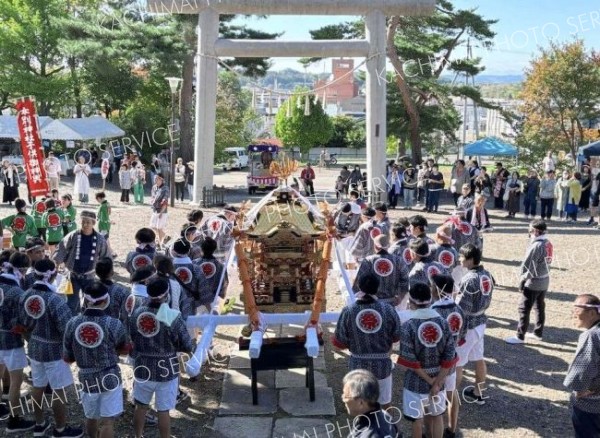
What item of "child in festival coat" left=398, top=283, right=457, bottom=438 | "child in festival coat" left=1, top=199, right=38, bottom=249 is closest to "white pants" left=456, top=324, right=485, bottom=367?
"child in festival coat" left=398, top=283, right=457, bottom=438

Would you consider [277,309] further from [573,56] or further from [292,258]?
[573,56]

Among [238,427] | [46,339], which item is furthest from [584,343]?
[46,339]

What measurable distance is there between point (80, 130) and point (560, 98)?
63.6 feet

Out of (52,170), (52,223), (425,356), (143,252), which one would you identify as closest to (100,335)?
(143,252)

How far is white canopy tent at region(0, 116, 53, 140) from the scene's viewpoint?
26469 millimetres

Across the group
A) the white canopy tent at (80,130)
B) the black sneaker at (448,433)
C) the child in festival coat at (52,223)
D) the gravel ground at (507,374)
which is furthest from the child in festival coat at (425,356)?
the white canopy tent at (80,130)

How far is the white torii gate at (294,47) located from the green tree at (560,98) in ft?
29.8

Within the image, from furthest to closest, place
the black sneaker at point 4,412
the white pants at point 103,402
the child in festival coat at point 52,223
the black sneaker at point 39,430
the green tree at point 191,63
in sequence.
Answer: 1. the green tree at point 191,63
2. the child in festival coat at point 52,223
3. the black sneaker at point 4,412
4. the black sneaker at point 39,430
5. the white pants at point 103,402

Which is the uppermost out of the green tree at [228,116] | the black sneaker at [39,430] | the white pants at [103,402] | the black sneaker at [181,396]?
the green tree at [228,116]

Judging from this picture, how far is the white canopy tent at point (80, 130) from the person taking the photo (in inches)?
1021

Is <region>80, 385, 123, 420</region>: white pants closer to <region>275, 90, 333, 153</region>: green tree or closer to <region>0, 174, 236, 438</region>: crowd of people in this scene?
<region>0, 174, 236, 438</region>: crowd of people

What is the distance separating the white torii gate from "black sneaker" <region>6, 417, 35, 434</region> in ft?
43.8

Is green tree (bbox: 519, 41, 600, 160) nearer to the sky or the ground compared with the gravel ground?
nearer to the sky

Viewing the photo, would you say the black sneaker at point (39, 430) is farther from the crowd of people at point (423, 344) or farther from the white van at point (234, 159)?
the white van at point (234, 159)
